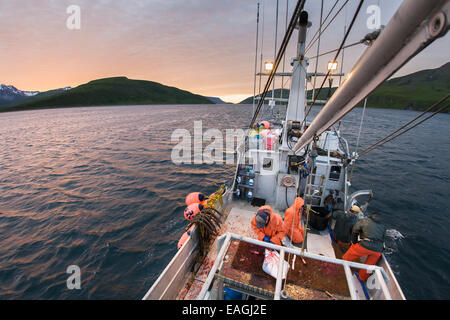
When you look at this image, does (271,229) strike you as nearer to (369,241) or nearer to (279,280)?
(279,280)

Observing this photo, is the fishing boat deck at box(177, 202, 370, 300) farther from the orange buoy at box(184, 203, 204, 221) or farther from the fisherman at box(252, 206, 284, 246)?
the orange buoy at box(184, 203, 204, 221)

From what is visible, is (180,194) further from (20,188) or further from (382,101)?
(382,101)

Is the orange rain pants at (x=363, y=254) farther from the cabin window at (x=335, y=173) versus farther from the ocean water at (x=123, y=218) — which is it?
the cabin window at (x=335, y=173)

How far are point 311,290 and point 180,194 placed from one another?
1147cm

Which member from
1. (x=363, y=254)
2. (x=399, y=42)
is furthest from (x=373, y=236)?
(x=399, y=42)

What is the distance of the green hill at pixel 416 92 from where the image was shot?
4013 inches

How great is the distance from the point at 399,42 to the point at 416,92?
17936 cm

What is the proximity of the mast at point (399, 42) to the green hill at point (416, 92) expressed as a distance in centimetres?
9474

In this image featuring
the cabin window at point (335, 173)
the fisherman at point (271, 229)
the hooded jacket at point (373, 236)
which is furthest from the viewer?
the cabin window at point (335, 173)

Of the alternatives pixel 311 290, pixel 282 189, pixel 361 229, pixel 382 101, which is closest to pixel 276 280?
pixel 311 290

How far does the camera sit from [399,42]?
1364 millimetres

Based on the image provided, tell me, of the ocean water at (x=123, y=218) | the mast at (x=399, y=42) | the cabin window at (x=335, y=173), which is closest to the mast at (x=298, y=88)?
the cabin window at (x=335, y=173)

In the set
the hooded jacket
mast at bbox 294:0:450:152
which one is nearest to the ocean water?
the hooded jacket

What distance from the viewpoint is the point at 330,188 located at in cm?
881
